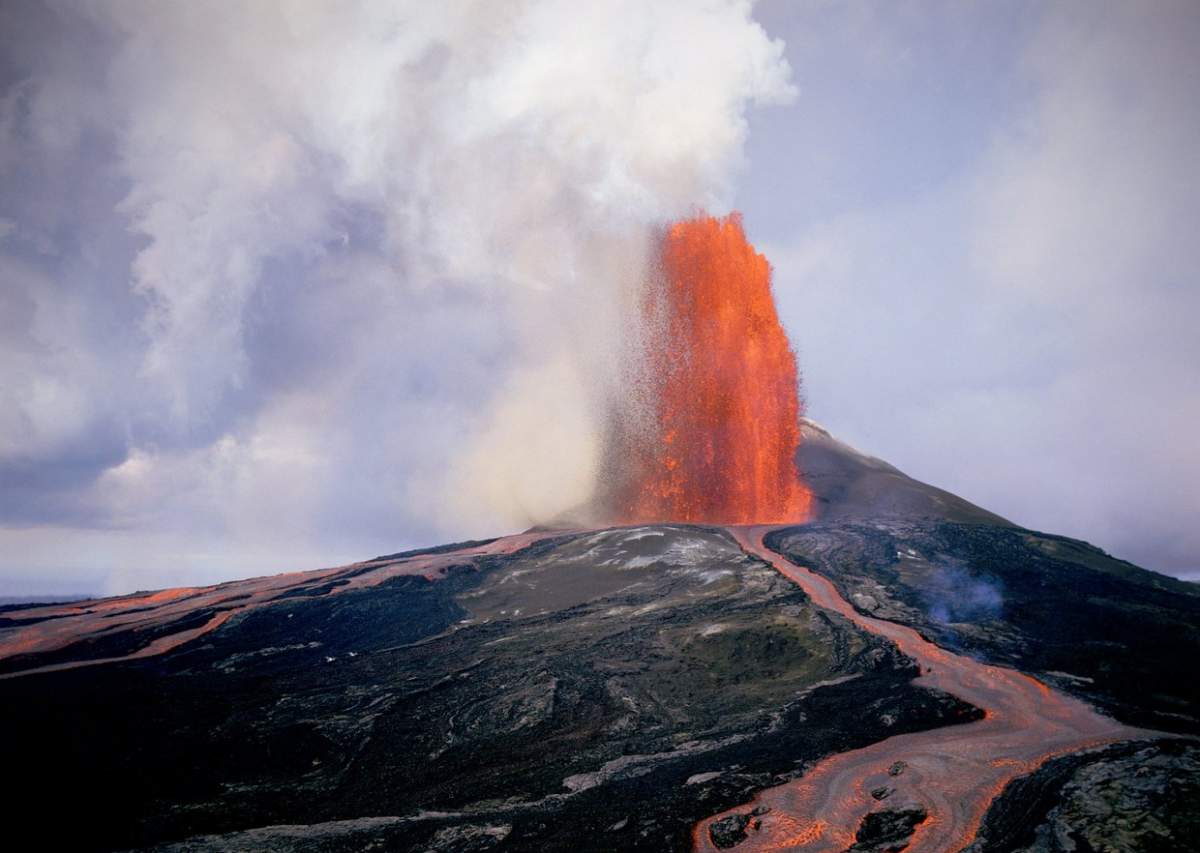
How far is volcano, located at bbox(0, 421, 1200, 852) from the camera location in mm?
14844

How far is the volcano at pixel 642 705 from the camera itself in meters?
14.8

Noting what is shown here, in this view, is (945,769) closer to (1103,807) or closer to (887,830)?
(1103,807)

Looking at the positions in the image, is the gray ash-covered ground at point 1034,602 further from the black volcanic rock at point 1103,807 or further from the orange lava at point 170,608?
the orange lava at point 170,608

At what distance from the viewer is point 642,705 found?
79.4 ft

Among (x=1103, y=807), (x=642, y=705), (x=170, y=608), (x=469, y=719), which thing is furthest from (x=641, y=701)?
(x=170, y=608)

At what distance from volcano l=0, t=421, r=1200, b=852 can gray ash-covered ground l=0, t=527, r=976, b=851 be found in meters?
0.14

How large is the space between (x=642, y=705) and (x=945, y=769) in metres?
11.1

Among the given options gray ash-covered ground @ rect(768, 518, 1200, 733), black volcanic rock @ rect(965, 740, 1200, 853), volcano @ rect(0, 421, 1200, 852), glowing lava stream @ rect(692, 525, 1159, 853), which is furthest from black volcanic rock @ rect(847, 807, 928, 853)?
gray ash-covered ground @ rect(768, 518, 1200, 733)

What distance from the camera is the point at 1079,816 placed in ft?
44.4

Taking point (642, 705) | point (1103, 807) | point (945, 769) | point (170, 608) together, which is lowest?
point (642, 705)

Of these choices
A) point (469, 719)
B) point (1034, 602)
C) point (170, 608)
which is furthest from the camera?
point (170, 608)

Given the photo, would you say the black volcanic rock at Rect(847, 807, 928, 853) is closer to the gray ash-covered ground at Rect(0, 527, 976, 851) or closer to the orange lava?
the gray ash-covered ground at Rect(0, 527, 976, 851)

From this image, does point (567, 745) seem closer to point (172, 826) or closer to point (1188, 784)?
point (172, 826)

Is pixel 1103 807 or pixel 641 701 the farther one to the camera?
pixel 641 701
